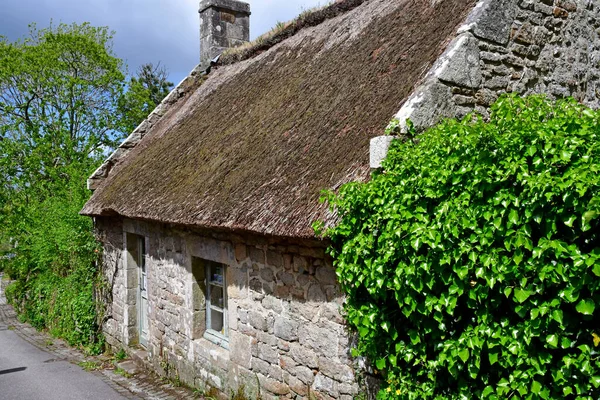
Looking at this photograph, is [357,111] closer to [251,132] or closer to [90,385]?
[251,132]

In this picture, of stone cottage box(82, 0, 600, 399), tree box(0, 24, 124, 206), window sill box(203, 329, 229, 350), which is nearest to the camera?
stone cottage box(82, 0, 600, 399)

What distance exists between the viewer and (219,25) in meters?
10.9

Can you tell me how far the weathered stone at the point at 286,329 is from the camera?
15.4ft

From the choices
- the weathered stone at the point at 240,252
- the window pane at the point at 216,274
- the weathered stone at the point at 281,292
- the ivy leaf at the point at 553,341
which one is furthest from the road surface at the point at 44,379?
the ivy leaf at the point at 553,341

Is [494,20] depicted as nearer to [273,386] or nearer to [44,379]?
[273,386]

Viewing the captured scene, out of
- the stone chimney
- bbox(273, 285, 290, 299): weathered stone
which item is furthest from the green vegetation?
bbox(273, 285, 290, 299): weathered stone

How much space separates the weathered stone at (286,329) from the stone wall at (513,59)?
206cm

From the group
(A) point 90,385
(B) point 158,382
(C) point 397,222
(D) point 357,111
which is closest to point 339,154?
(D) point 357,111

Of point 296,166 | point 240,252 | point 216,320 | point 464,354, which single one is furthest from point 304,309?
point 216,320

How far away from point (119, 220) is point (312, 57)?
4.15 meters

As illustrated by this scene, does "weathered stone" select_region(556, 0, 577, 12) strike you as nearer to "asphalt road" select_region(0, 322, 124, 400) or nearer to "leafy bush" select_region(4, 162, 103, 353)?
"asphalt road" select_region(0, 322, 124, 400)

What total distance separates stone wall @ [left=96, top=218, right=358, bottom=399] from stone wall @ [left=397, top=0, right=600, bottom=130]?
1.57 m

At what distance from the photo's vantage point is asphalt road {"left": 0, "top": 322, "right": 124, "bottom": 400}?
265 inches

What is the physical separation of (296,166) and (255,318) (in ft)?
5.15
